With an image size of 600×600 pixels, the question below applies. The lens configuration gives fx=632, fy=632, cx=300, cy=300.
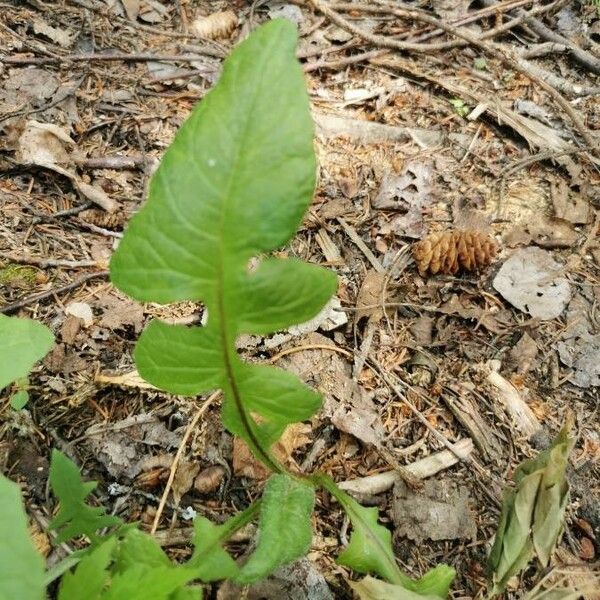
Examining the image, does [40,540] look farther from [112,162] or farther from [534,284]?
[534,284]

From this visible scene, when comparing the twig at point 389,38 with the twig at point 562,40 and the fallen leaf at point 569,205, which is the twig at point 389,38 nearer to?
the twig at point 562,40

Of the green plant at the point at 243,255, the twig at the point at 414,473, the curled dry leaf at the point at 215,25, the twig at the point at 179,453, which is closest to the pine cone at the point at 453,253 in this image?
the twig at the point at 414,473

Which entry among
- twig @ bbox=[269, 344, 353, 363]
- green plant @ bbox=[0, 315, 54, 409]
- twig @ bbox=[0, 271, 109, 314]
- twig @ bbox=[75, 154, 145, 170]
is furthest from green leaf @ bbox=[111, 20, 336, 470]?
twig @ bbox=[75, 154, 145, 170]

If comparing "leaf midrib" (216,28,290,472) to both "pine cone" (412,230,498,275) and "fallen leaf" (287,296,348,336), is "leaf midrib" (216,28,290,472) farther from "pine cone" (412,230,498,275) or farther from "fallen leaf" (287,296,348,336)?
"pine cone" (412,230,498,275)

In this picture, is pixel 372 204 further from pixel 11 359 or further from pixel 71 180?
pixel 11 359

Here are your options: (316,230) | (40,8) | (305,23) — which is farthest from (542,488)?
(40,8)

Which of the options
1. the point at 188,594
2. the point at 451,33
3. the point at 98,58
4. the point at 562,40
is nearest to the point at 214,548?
the point at 188,594

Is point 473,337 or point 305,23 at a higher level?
point 305,23

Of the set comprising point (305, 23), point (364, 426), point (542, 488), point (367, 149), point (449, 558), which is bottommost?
point (449, 558)
